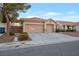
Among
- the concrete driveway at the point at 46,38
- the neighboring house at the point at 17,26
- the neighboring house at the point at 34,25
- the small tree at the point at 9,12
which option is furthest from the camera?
the concrete driveway at the point at 46,38

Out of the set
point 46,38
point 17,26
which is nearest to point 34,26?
point 17,26

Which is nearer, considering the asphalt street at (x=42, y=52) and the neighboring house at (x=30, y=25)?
the asphalt street at (x=42, y=52)

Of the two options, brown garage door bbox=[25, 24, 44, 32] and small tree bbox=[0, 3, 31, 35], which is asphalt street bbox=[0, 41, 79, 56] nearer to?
brown garage door bbox=[25, 24, 44, 32]

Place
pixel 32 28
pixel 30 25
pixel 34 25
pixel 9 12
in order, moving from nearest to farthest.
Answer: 1. pixel 32 28
2. pixel 30 25
3. pixel 34 25
4. pixel 9 12

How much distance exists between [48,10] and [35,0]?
11.2 feet

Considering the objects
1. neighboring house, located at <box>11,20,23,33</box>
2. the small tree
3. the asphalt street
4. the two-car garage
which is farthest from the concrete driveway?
the asphalt street

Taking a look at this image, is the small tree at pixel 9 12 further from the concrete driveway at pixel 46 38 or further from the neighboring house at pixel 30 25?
the concrete driveway at pixel 46 38

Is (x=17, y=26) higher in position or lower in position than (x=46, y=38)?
higher

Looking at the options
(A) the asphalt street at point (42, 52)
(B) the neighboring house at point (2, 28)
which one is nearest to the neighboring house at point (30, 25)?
(B) the neighboring house at point (2, 28)

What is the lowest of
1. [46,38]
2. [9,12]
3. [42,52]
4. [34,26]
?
[42,52]

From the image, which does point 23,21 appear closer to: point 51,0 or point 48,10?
point 48,10

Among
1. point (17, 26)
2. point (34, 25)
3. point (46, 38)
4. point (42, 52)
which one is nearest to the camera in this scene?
point (42, 52)

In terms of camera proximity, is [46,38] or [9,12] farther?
[46,38]

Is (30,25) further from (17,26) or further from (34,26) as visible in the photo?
(17,26)
